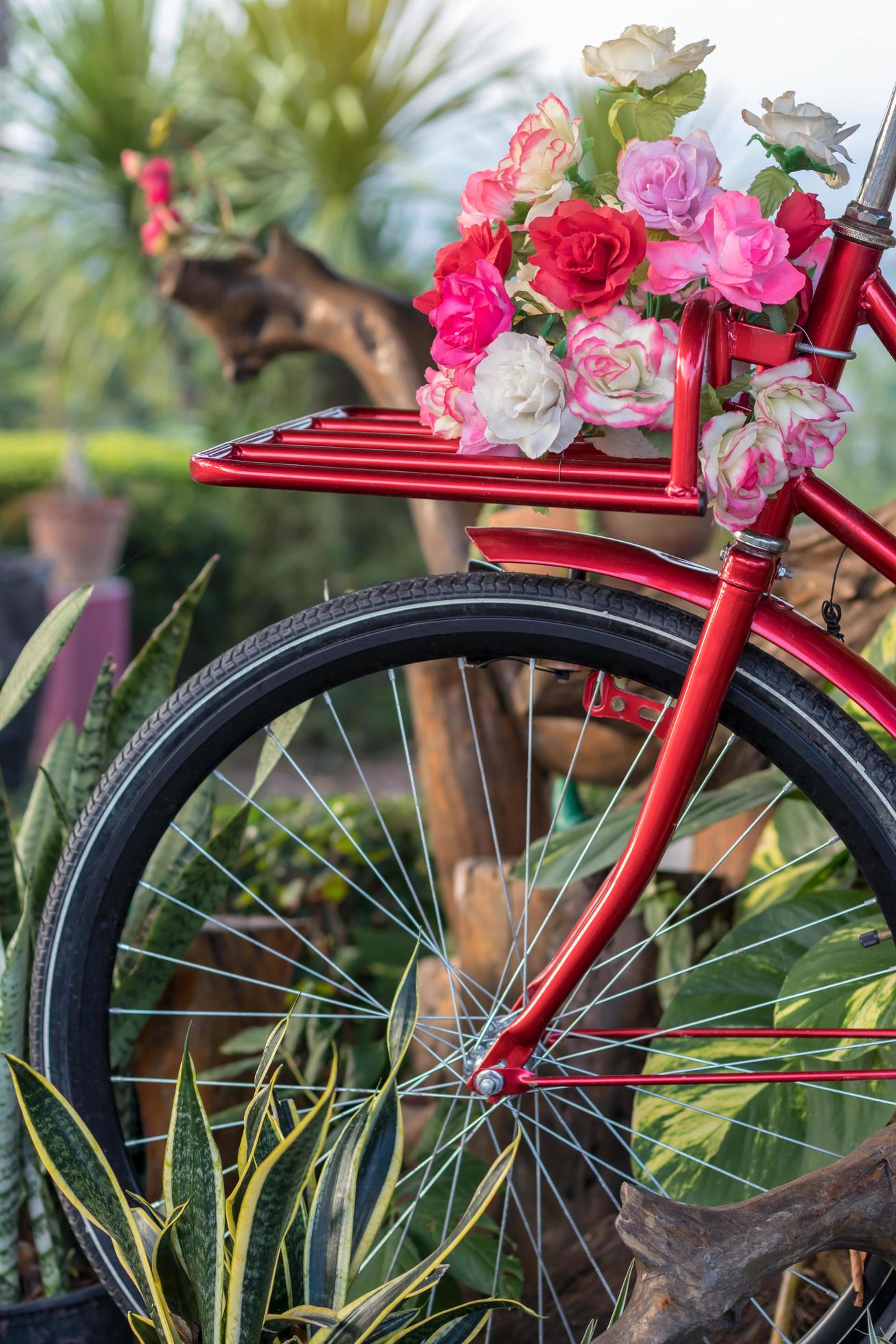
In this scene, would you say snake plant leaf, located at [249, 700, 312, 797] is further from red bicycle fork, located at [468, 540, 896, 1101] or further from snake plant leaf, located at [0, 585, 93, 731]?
red bicycle fork, located at [468, 540, 896, 1101]

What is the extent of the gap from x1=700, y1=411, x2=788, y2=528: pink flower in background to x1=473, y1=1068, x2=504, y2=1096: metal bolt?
527 millimetres

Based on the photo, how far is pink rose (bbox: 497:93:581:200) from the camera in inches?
37.0

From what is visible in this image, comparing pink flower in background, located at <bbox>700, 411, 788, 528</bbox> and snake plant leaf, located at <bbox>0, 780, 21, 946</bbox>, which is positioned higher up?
pink flower in background, located at <bbox>700, 411, 788, 528</bbox>

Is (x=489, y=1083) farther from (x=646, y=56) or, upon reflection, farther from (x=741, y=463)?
(x=646, y=56)

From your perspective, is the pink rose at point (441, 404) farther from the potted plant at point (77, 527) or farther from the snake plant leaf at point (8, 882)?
the potted plant at point (77, 527)

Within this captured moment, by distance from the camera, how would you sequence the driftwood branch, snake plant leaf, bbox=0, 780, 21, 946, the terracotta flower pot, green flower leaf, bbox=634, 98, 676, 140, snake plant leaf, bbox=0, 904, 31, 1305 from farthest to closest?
the terracotta flower pot
snake plant leaf, bbox=0, 780, 21, 946
snake plant leaf, bbox=0, 904, 31, 1305
green flower leaf, bbox=634, 98, 676, 140
the driftwood branch

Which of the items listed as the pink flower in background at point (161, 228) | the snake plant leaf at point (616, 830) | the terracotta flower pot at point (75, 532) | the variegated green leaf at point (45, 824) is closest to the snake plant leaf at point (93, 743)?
the variegated green leaf at point (45, 824)

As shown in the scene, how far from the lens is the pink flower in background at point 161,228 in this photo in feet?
7.61

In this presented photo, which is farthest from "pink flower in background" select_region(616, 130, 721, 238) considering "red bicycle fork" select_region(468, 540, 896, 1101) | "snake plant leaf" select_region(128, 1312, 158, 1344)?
"snake plant leaf" select_region(128, 1312, 158, 1344)

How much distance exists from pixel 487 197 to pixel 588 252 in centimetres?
14

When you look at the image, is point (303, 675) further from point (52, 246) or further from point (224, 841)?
point (52, 246)

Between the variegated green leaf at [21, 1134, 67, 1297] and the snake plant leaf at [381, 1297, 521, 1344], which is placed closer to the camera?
the snake plant leaf at [381, 1297, 521, 1344]

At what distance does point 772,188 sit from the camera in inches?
36.6

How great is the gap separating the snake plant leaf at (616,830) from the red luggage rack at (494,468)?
0.55 meters
